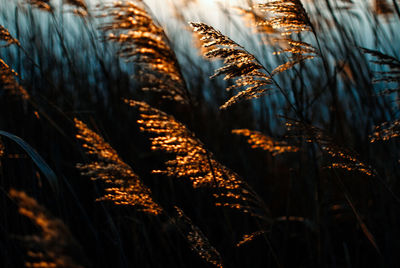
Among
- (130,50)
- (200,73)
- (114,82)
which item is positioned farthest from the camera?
(200,73)

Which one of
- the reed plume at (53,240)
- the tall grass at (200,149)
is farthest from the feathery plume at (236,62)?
the reed plume at (53,240)

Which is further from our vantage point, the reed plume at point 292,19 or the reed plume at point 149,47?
the reed plume at point 149,47

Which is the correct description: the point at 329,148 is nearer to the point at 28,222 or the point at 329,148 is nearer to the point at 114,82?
the point at 28,222

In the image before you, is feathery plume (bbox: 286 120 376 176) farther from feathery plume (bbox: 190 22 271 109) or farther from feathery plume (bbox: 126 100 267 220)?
feathery plume (bbox: 126 100 267 220)

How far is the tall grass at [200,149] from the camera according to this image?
1140mm

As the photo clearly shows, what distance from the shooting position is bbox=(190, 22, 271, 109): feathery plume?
1.13m

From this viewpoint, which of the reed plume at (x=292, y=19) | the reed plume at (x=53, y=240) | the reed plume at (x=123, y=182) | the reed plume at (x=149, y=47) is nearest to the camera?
the reed plume at (x=53, y=240)

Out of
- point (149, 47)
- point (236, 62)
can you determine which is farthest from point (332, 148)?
point (149, 47)

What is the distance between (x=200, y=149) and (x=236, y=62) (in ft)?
1.04

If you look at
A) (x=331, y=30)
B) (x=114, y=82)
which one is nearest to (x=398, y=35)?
(x=331, y=30)

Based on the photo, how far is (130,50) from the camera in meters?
1.53

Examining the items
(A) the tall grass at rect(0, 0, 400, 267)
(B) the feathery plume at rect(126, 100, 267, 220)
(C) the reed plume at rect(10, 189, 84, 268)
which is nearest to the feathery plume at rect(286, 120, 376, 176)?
(A) the tall grass at rect(0, 0, 400, 267)

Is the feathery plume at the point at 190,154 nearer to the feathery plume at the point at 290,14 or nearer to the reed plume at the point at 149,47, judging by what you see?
the reed plume at the point at 149,47

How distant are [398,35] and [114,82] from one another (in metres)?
2.30
